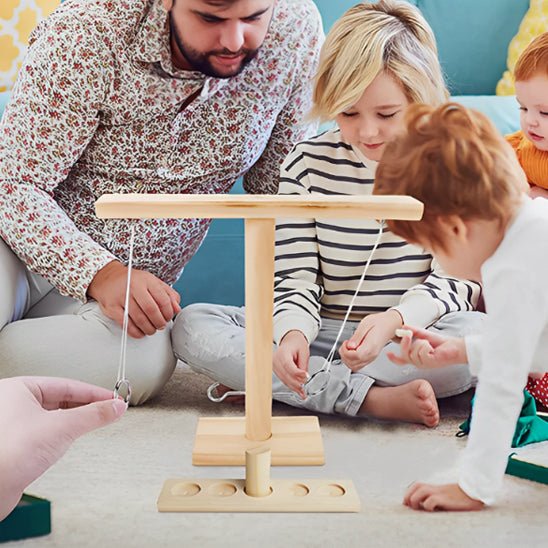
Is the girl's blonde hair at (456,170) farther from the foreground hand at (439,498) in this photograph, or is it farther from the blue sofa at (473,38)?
the blue sofa at (473,38)

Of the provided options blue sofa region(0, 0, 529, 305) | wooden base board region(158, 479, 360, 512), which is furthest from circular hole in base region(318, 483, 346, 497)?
blue sofa region(0, 0, 529, 305)

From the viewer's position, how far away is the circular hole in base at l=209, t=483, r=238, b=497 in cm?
53

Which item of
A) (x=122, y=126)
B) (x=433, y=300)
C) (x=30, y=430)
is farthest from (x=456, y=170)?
(x=122, y=126)

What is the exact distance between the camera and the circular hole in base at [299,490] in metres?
0.54

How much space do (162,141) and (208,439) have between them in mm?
336

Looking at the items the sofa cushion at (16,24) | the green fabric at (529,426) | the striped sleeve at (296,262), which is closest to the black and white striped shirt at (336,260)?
the striped sleeve at (296,262)

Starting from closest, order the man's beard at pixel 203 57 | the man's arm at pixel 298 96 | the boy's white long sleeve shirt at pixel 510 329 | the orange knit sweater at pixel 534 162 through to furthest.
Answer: the boy's white long sleeve shirt at pixel 510 329 < the orange knit sweater at pixel 534 162 < the man's beard at pixel 203 57 < the man's arm at pixel 298 96

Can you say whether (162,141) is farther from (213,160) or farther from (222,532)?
(222,532)

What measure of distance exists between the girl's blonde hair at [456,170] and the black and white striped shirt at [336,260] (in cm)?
19

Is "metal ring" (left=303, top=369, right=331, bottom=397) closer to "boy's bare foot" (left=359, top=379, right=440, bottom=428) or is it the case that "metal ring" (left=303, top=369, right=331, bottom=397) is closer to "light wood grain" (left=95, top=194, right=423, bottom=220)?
"boy's bare foot" (left=359, top=379, right=440, bottom=428)

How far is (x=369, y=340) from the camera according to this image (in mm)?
601

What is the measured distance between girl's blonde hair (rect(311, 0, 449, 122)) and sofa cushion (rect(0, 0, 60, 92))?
1.29 feet

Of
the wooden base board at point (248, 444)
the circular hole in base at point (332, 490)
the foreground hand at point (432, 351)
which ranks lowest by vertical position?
the circular hole in base at point (332, 490)

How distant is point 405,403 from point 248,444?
0.20 m
